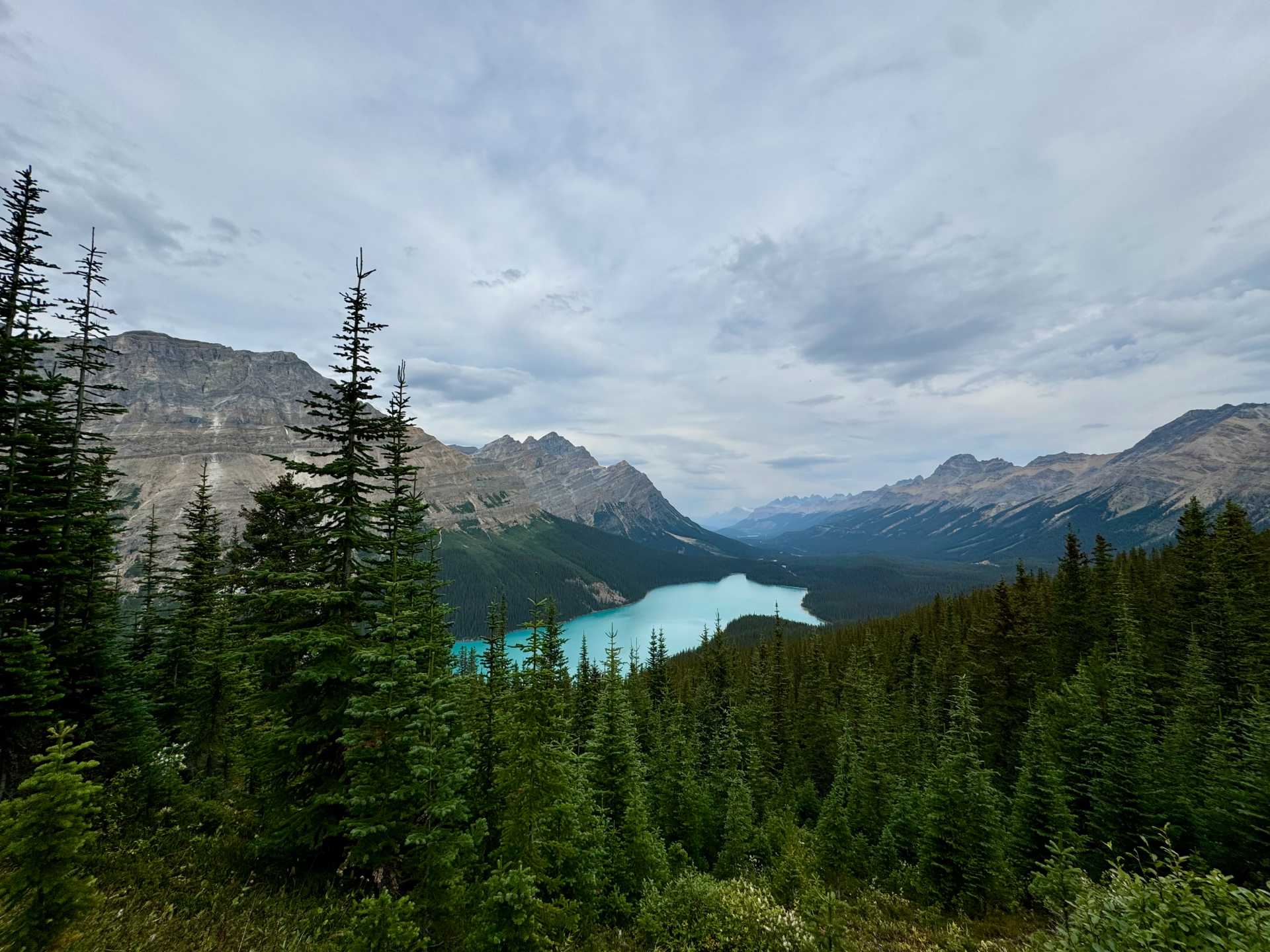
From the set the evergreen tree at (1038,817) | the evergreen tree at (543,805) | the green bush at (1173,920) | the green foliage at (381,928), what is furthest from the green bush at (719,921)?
the evergreen tree at (1038,817)

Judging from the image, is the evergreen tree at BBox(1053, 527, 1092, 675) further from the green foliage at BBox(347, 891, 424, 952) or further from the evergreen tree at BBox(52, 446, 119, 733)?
the evergreen tree at BBox(52, 446, 119, 733)

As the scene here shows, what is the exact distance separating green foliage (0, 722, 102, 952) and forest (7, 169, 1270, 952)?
0.14 feet

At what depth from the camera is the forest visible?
10.7 meters

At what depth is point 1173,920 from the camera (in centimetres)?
762

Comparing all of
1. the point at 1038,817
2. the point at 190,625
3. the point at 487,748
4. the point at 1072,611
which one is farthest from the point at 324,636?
the point at 1072,611

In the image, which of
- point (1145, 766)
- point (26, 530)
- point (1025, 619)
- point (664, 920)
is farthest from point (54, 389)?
point (1025, 619)

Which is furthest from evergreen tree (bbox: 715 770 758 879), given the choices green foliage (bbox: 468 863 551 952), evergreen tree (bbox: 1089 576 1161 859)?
green foliage (bbox: 468 863 551 952)

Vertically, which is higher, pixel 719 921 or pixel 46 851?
pixel 46 851

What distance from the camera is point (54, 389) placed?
622 inches

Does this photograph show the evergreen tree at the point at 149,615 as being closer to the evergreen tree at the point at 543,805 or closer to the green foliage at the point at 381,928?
the evergreen tree at the point at 543,805

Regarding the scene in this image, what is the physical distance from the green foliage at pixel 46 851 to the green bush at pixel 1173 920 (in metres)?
16.1

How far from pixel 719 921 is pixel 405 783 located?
Answer: 10072 millimetres

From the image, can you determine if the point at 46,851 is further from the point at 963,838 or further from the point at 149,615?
the point at 149,615

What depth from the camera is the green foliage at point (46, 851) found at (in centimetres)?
763
